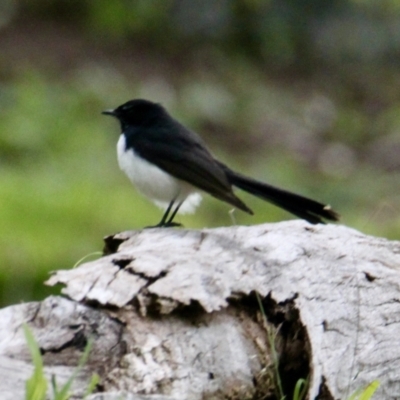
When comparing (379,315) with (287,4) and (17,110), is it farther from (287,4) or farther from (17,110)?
(287,4)

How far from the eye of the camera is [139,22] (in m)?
13.8

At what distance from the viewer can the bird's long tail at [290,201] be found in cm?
562

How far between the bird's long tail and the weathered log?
0.95 metres

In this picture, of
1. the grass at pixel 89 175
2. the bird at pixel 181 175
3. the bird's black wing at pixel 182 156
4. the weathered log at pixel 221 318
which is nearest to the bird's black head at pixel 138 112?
the bird at pixel 181 175

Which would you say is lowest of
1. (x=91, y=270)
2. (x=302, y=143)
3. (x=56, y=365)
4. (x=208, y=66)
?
(x=56, y=365)

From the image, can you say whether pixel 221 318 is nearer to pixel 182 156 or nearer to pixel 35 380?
pixel 35 380

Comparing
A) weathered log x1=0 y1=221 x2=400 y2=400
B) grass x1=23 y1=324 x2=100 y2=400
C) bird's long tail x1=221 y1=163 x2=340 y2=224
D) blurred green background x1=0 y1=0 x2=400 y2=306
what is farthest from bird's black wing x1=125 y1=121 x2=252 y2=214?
blurred green background x1=0 y1=0 x2=400 y2=306

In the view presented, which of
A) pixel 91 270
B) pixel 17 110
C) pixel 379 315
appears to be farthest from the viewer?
pixel 17 110

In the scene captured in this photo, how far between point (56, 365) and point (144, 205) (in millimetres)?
6149

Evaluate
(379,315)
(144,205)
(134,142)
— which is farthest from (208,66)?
(379,315)

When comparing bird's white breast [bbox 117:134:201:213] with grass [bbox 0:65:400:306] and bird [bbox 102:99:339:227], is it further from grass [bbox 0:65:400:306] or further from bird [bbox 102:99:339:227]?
grass [bbox 0:65:400:306]

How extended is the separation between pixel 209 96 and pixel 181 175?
6.86 m

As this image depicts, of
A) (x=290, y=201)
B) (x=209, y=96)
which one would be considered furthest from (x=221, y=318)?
(x=209, y=96)

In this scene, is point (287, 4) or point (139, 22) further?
point (139, 22)
